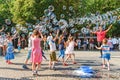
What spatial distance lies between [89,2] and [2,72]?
36.6 metres

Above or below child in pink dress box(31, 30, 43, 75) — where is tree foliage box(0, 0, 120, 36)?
above

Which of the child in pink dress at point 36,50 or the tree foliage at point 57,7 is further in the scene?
the tree foliage at point 57,7

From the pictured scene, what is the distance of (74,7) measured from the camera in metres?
44.3

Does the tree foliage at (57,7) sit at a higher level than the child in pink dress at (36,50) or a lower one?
higher

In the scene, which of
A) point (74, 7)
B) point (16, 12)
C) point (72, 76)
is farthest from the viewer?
point (16, 12)

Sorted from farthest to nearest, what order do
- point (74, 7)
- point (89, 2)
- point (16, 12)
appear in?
1. point (89, 2)
2. point (16, 12)
3. point (74, 7)

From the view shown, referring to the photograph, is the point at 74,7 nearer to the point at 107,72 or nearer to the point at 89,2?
the point at 89,2

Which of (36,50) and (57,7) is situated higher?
(57,7)

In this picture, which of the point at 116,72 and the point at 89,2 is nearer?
the point at 116,72

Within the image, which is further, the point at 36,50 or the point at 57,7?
the point at 57,7

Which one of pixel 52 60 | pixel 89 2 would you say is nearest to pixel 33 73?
pixel 52 60

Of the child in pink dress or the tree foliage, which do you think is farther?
the tree foliage

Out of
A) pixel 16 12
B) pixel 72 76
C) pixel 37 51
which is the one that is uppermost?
pixel 16 12

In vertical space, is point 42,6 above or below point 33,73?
above
